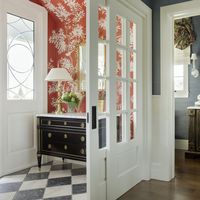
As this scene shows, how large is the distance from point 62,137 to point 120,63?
1.36 m

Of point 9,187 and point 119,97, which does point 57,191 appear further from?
point 119,97

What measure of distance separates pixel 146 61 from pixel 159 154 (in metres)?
1.22

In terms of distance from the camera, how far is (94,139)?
2.27 m

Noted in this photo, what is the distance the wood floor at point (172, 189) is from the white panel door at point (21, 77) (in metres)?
1.81

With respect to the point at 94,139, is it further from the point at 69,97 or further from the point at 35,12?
the point at 35,12

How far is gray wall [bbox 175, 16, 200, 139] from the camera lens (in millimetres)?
5047

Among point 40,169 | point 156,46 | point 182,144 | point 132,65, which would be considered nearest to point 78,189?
point 40,169

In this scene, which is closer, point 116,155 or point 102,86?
point 102,86

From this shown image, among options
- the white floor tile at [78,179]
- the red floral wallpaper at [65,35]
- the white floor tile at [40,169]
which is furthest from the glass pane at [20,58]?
the white floor tile at [78,179]

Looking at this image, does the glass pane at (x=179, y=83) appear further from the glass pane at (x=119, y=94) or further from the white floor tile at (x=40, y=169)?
the white floor tile at (x=40, y=169)

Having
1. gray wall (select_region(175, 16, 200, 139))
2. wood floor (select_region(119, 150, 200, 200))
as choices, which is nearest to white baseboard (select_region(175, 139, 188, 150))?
gray wall (select_region(175, 16, 200, 139))

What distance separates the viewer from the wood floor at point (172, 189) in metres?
2.67

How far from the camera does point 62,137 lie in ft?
11.4

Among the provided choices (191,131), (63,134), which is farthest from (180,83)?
(63,134)
